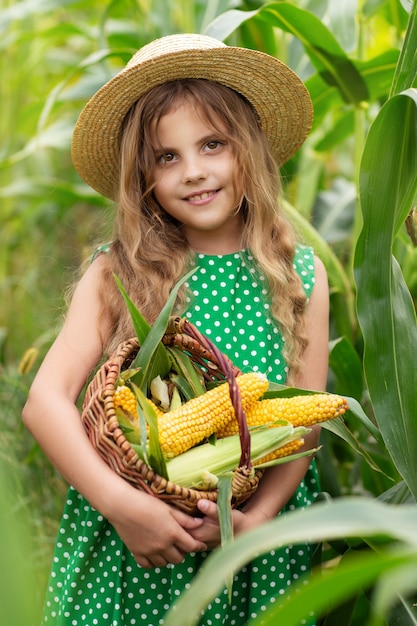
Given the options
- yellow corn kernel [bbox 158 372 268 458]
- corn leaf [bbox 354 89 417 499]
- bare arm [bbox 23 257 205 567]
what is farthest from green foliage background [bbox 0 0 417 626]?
yellow corn kernel [bbox 158 372 268 458]

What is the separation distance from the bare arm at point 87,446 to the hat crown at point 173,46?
359mm

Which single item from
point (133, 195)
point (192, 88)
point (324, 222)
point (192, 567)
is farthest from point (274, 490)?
point (324, 222)

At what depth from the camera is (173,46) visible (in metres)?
1.42

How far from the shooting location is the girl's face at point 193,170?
1392 millimetres

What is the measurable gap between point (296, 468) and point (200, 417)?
0.98ft

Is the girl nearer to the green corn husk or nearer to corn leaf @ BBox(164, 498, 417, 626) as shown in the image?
the green corn husk

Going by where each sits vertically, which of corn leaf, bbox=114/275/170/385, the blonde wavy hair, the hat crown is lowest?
corn leaf, bbox=114/275/170/385

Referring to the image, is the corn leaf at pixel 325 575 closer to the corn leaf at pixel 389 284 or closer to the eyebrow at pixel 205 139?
the corn leaf at pixel 389 284

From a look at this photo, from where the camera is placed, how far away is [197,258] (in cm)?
150

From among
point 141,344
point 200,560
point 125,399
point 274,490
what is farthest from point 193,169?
point 200,560

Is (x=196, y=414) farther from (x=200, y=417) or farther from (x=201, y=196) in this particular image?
(x=201, y=196)

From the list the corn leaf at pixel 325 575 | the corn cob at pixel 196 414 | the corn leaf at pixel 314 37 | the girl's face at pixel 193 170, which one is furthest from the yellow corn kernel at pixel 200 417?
the corn leaf at pixel 314 37

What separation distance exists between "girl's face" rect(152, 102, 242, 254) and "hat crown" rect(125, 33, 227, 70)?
9 cm

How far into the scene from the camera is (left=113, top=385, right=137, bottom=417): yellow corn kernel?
3.80 feet
